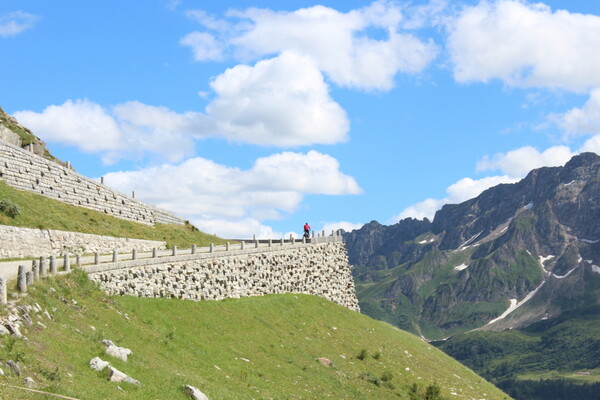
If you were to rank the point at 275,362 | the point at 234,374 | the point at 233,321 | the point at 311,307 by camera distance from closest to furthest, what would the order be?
the point at 234,374 < the point at 275,362 < the point at 233,321 < the point at 311,307

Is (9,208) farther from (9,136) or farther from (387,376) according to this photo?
(387,376)

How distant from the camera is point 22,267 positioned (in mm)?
30406

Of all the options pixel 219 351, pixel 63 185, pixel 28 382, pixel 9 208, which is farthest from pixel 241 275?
pixel 28 382

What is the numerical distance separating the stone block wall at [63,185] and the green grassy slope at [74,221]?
117 cm

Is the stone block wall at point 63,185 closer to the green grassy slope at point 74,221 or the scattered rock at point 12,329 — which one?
the green grassy slope at point 74,221

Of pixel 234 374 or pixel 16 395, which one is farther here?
pixel 234 374

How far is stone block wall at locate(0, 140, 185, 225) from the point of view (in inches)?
2434

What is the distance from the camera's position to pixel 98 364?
87.6ft

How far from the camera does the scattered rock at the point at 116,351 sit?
2943 centimetres

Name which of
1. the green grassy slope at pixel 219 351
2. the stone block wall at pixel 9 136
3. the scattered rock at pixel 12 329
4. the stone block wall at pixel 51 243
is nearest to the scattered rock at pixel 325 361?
the green grassy slope at pixel 219 351

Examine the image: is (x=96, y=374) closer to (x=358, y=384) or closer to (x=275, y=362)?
(x=275, y=362)

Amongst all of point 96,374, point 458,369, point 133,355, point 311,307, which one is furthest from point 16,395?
point 458,369

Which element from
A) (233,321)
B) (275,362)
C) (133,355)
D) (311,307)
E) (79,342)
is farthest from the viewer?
(311,307)

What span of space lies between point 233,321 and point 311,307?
18063mm
